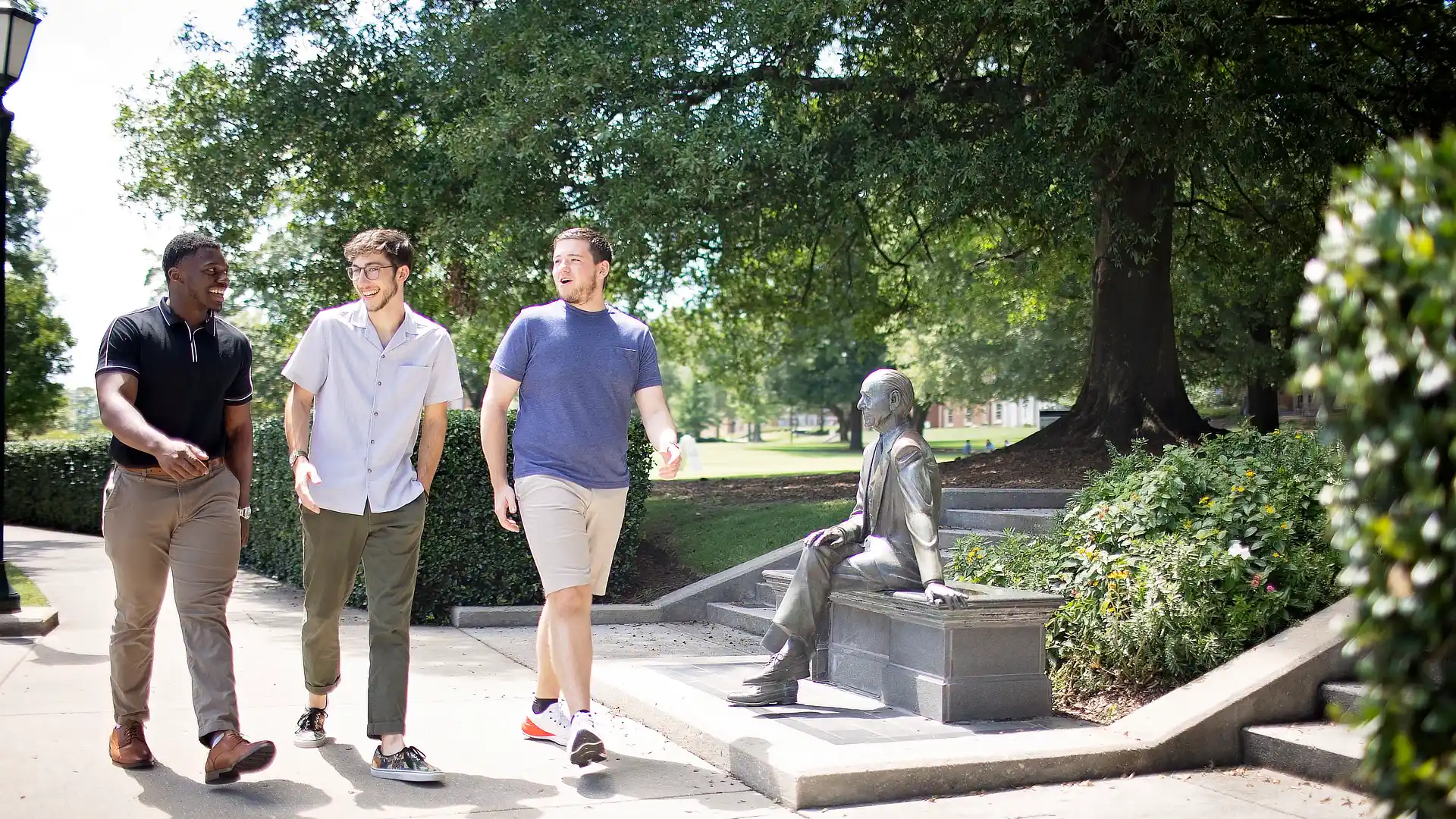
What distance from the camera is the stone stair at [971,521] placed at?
917 centimetres

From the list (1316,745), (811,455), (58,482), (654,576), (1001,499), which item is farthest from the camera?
(811,455)

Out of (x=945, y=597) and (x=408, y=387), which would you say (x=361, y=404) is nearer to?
(x=408, y=387)

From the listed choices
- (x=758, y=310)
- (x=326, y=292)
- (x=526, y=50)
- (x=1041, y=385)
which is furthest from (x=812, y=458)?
(x=526, y=50)

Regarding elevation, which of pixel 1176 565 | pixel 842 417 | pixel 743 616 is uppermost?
pixel 842 417

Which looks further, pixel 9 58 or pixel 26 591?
pixel 26 591

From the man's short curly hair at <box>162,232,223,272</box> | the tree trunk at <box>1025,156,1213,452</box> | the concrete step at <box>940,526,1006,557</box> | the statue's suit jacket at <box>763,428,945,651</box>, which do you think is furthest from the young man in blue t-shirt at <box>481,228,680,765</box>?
the tree trunk at <box>1025,156,1213,452</box>

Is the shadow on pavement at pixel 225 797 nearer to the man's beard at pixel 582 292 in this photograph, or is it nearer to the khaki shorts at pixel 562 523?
the khaki shorts at pixel 562 523

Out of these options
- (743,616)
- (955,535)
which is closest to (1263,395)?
(955,535)

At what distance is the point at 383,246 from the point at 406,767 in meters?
2.10

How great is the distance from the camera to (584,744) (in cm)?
498

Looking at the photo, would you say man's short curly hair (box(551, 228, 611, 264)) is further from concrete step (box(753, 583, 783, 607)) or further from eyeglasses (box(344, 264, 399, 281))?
concrete step (box(753, 583, 783, 607))

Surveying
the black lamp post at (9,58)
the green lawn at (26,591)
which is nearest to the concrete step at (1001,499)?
the black lamp post at (9,58)

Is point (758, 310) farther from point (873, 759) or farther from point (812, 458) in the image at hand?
point (812, 458)

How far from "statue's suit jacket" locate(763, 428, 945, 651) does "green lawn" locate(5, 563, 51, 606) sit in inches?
248
